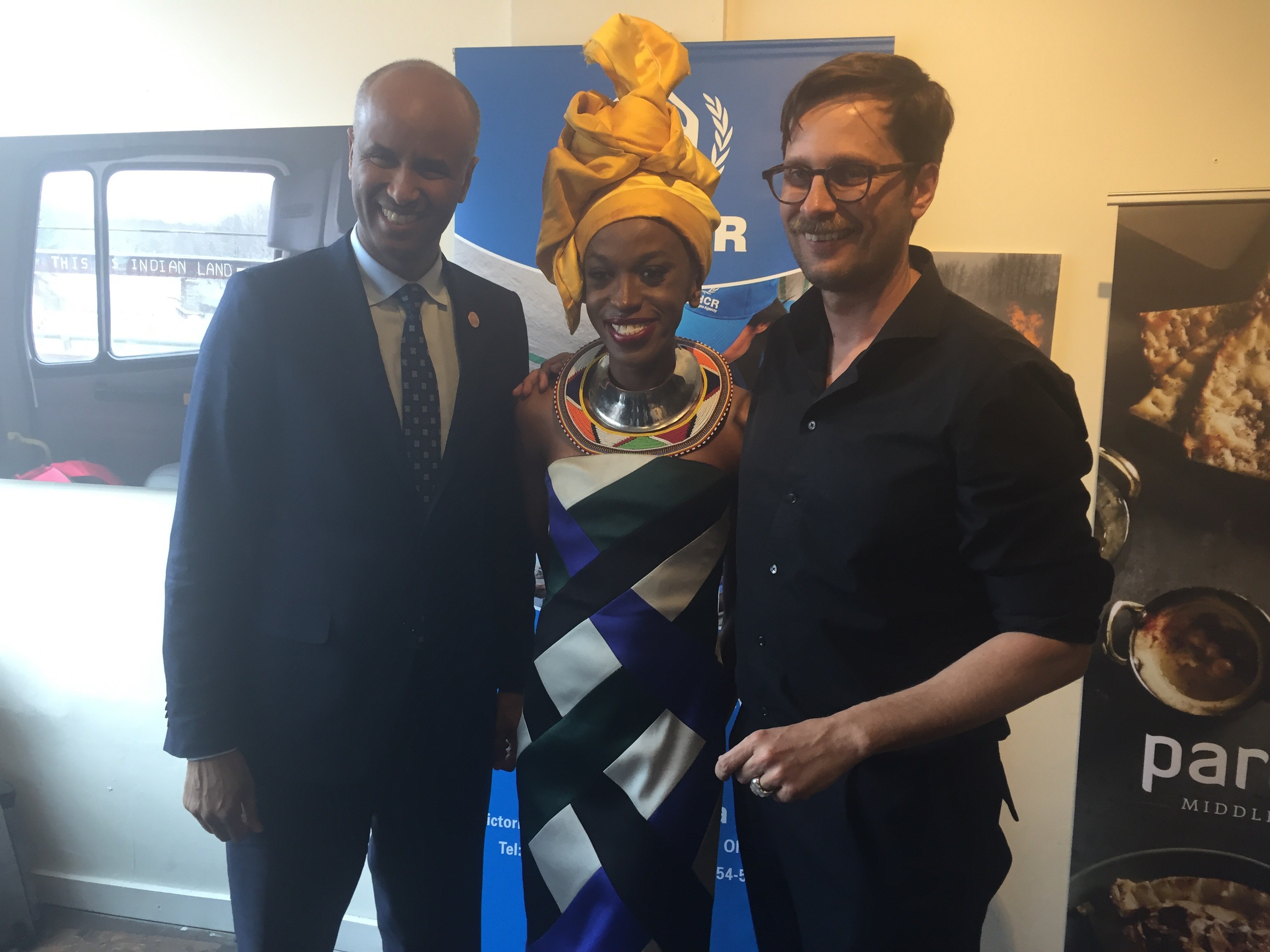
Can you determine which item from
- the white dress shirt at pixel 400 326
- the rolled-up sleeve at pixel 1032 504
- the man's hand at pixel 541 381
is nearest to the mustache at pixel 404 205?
the white dress shirt at pixel 400 326

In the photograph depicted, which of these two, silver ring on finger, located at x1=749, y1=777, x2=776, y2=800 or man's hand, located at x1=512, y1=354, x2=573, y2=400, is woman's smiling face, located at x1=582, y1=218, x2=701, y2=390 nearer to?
man's hand, located at x1=512, y1=354, x2=573, y2=400

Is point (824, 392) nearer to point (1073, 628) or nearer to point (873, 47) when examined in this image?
point (1073, 628)

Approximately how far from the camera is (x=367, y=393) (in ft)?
4.41

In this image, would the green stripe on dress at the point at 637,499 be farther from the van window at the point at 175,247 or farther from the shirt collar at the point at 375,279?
the van window at the point at 175,247

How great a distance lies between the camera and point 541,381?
4.92ft

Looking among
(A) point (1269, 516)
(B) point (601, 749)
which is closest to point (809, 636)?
(B) point (601, 749)

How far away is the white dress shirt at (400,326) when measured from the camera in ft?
4.64

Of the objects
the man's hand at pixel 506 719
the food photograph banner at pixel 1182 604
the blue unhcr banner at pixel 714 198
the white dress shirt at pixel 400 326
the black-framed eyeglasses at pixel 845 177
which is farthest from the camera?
the blue unhcr banner at pixel 714 198

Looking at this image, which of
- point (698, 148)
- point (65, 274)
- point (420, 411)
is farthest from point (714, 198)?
point (65, 274)

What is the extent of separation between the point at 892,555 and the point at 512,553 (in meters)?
0.73

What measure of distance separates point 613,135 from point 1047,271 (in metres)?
1.26

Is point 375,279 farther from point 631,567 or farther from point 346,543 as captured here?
point 631,567

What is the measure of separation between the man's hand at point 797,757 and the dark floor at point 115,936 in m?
2.27

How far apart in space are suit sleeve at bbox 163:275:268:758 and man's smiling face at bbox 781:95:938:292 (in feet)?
3.01
